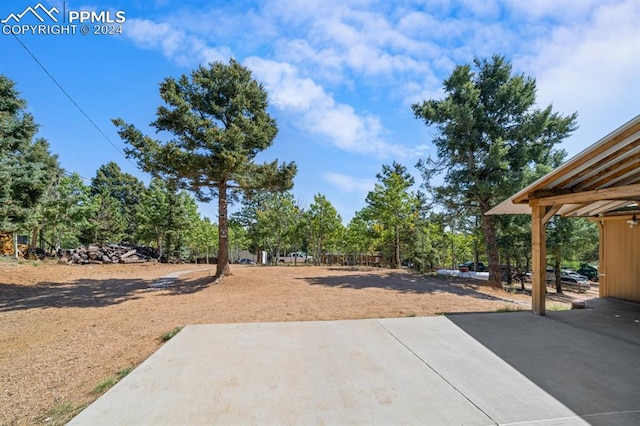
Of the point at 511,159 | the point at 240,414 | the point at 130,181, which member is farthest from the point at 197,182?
the point at 130,181

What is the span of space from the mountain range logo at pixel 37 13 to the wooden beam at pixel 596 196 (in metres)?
12.5

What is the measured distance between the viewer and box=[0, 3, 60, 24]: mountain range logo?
761cm

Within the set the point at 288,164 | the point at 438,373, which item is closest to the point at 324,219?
the point at 288,164

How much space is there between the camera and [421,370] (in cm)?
336

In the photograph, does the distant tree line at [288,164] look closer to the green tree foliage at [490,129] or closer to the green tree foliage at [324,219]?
the green tree foliage at [490,129]

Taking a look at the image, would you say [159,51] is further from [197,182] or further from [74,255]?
[74,255]

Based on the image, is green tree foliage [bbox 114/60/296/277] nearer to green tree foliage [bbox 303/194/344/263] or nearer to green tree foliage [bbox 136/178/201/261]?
green tree foliage [bbox 303/194/344/263]

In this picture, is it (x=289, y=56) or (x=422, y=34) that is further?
(x=289, y=56)

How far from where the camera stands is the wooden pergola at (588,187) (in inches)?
175

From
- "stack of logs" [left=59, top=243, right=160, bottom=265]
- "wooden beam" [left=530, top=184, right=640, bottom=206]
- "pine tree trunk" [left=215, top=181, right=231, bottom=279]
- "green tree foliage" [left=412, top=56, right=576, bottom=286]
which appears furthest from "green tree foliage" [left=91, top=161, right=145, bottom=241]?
"wooden beam" [left=530, top=184, right=640, bottom=206]

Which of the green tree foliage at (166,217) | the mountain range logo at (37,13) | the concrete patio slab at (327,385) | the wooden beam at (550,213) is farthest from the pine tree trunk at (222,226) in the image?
the green tree foliage at (166,217)

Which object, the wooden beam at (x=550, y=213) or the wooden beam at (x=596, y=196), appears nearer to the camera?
the wooden beam at (x=596, y=196)

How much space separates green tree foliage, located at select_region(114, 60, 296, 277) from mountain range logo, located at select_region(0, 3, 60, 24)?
3.13 meters

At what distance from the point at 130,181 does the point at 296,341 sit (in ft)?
143
